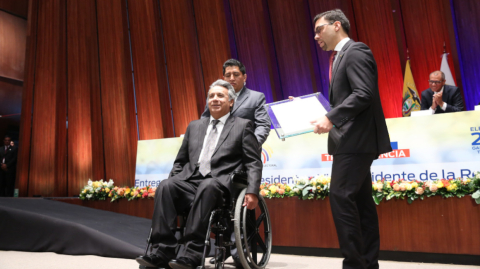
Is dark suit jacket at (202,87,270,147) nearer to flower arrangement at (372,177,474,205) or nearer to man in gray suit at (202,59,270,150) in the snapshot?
man in gray suit at (202,59,270,150)

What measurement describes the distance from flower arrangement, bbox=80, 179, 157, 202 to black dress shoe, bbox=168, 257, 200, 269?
2.05 metres

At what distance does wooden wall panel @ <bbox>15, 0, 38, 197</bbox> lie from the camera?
554 centimetres

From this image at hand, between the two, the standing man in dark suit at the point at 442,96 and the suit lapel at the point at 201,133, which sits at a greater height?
the standing man in dark suit at the point at 442,96

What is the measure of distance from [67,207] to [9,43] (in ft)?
18.6

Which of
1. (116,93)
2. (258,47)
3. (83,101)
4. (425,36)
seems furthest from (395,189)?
(83,101)

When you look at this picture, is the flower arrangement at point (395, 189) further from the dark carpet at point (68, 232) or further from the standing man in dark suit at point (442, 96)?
the standing man in dark suit at point (442, 96)

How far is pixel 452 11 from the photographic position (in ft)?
14.8

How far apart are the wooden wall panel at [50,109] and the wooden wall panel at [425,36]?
465 cm

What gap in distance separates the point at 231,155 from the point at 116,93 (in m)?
3.75

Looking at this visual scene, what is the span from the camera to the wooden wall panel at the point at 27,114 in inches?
218

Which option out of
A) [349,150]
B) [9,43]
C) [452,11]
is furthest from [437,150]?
[9,43]

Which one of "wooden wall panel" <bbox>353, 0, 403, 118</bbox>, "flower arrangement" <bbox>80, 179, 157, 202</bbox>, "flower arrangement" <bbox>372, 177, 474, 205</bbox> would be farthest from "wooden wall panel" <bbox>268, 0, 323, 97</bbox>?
"flower arrangement" <bbox>372, 177, 474, 205</bbox>

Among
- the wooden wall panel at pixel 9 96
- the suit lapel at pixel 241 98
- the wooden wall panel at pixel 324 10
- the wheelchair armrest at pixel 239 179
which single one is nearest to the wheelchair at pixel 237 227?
the wheelchair armrest at pixel 239 179

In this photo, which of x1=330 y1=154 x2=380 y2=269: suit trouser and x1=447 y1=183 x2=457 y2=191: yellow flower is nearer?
x1=330 y1=154 x2=380 y2=269: suit trouser
